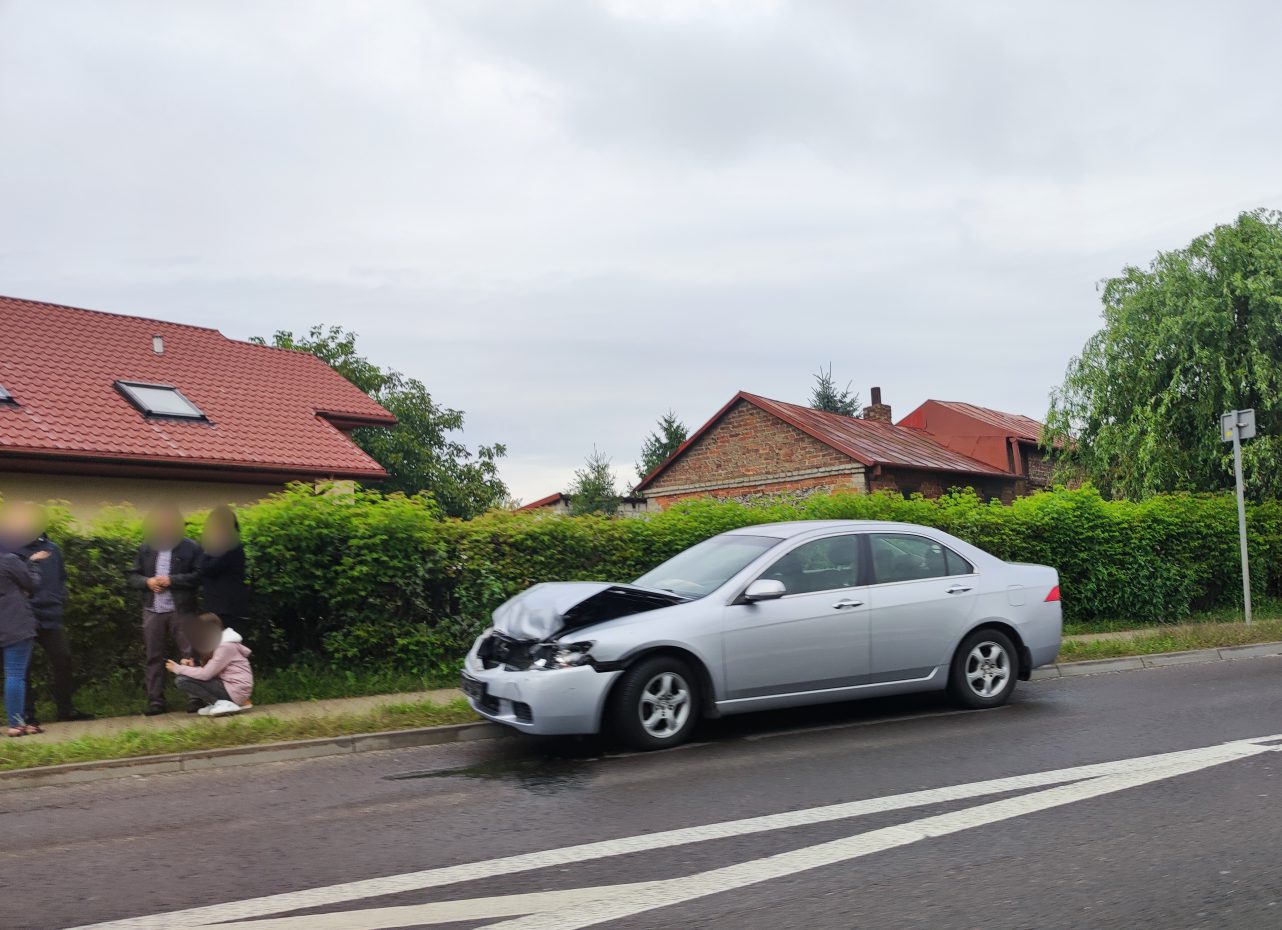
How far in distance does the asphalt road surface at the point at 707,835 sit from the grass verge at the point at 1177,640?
11.8 feet

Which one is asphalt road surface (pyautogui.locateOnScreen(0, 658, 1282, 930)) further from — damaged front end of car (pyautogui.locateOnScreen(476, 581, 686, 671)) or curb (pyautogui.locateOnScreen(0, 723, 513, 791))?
damaged front end of car (pyautogui.locateOnScreen(476, 581, 686, 671))

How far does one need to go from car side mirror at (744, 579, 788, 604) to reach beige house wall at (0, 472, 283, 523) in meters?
10.3

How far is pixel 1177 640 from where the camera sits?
13000 mm

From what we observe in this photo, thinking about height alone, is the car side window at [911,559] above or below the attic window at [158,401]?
below

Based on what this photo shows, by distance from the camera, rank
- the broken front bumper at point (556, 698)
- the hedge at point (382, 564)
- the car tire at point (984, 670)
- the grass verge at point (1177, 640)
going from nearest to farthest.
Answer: the broken front bumper at point (556, 698), the car tire at point (984, 670), the hedge at point (382, 564), the grass verge at point (1177, 640)

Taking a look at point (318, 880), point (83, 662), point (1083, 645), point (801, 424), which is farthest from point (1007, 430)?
point (318, 880)

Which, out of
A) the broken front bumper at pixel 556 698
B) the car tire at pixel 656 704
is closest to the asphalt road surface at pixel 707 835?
the car tire at pixel 656 704

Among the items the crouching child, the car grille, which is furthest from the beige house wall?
the car grille

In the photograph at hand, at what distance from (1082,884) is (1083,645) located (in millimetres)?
8614

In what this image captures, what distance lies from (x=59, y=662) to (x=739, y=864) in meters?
6.42

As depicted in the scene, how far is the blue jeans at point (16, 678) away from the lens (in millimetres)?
8352

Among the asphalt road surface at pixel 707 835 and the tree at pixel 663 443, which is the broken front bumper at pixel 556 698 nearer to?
the asphalt road surface at pixel 707 835

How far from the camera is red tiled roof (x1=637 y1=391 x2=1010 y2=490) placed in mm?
31938

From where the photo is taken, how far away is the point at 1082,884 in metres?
4.57
